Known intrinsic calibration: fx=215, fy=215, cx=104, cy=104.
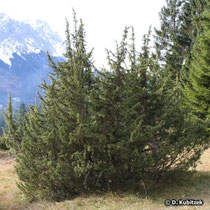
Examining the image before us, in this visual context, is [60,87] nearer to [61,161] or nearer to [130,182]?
[61,161]

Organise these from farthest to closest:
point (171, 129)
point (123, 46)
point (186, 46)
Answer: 1. point (186, 46)
2. point (171, 129)
3. point (123, 46)

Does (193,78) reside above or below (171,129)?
above

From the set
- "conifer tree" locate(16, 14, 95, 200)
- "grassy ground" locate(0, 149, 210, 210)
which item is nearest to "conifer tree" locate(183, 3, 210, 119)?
"grassy ground" locate(0, 149, 210, 210)

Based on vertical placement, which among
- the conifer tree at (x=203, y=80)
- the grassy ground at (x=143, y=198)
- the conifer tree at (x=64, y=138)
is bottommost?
the grassy ground at (x=143, y=198)

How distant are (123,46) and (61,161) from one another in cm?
450

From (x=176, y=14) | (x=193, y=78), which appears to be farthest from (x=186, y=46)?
(x=193, y=78)

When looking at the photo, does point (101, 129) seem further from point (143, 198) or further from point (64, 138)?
point (143, 198)

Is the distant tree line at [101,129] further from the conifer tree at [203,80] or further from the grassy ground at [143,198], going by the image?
the conifer tree at [203,80]

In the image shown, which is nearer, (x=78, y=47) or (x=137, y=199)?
(x=137, y=199)

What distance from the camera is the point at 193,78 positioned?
576 inches

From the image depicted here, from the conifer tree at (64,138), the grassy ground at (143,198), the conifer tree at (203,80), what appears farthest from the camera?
the conifer tree at (203,80)

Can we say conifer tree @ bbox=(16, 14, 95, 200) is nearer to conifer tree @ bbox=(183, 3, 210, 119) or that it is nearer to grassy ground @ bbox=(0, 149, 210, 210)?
grassy ground @ bbox=(0, 149, 210, 210)

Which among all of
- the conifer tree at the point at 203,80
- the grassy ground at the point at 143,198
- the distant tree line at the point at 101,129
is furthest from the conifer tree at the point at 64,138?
the conifer tree at the point at 203,80

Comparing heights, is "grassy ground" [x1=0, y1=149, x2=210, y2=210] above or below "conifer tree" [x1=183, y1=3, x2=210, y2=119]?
below
